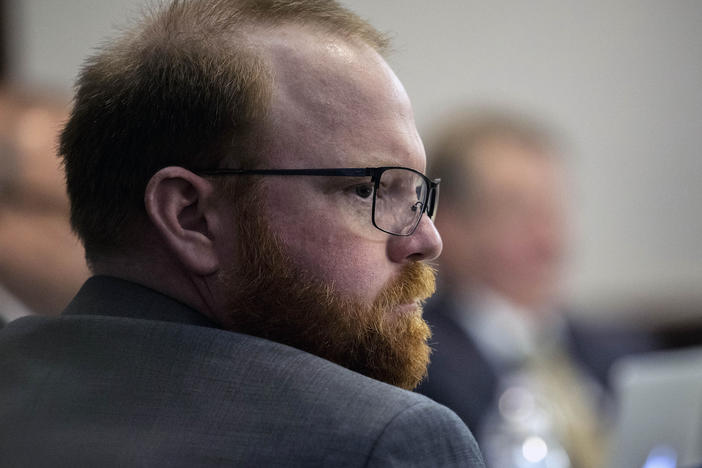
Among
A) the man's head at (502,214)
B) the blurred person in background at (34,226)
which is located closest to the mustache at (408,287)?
the blurred person in background at (34,226)

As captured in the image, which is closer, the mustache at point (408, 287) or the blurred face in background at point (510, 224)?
the mustache at point (408, 287)

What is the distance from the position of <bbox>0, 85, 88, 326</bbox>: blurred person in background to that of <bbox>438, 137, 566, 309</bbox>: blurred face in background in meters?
1.19

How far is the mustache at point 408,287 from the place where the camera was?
1.04m

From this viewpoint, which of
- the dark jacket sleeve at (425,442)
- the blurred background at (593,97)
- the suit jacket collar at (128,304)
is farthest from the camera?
the blurred background at (593,97)

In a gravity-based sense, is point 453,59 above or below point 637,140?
above

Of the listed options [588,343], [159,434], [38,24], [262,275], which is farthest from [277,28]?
[588,343]

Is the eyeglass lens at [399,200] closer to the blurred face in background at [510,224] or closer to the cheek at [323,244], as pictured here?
the cheek at [323,244]

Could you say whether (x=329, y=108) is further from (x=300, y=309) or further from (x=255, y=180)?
(x=300, y=309)

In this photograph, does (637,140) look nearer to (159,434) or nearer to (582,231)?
(582,231)

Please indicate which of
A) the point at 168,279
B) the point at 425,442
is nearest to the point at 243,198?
the point at 168,279

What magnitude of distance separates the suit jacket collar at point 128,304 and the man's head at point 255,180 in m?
0.02

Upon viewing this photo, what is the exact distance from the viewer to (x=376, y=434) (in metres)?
0.75

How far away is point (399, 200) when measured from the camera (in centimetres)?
108

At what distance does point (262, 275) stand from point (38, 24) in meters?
1.96
